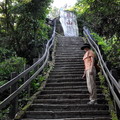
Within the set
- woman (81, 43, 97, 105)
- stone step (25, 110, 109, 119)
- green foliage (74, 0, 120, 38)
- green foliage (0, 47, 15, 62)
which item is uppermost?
green foliage (74, 0, 120, 38)

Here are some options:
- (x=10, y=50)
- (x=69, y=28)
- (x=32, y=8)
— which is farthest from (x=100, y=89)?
(x=69, y=28)

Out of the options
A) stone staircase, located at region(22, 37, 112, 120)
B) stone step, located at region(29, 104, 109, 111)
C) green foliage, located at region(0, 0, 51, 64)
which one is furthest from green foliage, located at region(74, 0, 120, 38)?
green foliage, located at region(0, 0, 51, 64)

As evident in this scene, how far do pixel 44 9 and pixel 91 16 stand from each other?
6454 millimetres

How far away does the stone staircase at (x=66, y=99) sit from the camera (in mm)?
4566

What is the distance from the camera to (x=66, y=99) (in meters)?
5.45

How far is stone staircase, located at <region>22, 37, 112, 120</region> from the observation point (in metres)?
4.57

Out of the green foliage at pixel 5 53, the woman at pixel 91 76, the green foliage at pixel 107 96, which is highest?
the green foliage at pixel 5 53

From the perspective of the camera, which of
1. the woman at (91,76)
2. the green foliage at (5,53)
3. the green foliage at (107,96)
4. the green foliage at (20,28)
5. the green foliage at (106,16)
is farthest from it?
the green foliage at (20,28)

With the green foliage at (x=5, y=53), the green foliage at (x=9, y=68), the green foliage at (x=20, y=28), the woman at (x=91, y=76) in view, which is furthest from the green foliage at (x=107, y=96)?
the green foliage at (x=5, y=53)

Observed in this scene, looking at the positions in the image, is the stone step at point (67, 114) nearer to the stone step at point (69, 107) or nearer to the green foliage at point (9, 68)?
the stone step at point (69, 107)

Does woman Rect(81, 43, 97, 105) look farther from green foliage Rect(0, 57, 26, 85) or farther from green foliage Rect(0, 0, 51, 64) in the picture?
green foliage Rect(0, 0, 51, 64)

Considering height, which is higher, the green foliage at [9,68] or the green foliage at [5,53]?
the green foliage at [5,53]

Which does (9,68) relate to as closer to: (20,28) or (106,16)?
(20,28)

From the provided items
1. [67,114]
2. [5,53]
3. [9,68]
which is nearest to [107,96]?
[67,114]
